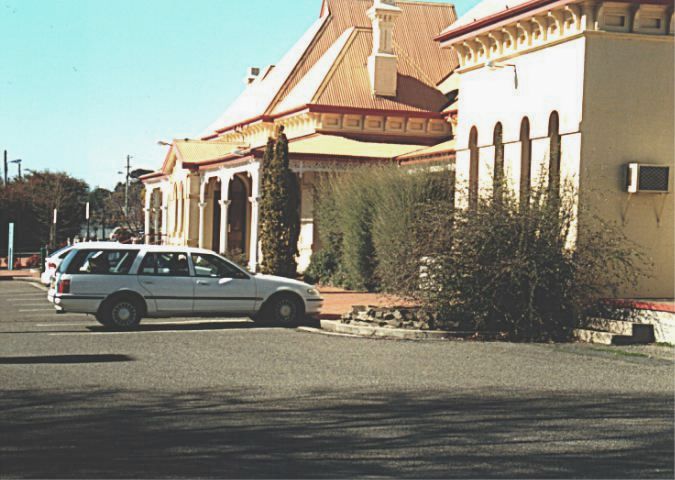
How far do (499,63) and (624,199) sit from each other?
15.5ft

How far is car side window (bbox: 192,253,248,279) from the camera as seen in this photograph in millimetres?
20641

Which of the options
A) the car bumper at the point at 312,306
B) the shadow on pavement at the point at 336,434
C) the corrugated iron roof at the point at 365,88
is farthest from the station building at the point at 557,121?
the shadow on pavement at the point at 336,434

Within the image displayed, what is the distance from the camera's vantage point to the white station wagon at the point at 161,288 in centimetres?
1980

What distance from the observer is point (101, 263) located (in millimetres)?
20125

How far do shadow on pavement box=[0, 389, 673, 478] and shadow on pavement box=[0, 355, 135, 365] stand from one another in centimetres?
290

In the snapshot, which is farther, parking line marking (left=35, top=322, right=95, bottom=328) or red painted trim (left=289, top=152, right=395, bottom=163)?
red painted trim (left=289, top=152, right=395, bottom=163)

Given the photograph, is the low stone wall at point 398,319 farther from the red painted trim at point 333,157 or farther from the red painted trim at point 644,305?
the red painted trim at point 333,157

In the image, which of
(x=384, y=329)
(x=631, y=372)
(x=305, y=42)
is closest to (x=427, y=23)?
(x=305, y=42)

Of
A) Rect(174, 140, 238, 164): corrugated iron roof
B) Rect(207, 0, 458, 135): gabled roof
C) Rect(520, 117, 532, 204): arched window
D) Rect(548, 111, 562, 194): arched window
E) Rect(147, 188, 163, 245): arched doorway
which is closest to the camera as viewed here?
Rect(548, 111, 562, 194): arched window

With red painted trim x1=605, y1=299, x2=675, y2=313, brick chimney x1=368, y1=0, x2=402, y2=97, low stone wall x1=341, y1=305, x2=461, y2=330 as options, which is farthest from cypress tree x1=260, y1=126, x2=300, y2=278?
red painted trim x1=605, y1=299, x2=675, y2=313

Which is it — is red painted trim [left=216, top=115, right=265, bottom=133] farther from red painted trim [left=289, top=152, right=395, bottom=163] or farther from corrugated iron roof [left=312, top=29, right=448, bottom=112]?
red painted trim [left=289, top=152, right=395, bottom=163]

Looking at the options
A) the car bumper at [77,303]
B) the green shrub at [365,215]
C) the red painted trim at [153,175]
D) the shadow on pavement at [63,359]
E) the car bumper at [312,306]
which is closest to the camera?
the shadow on pavement at [63,359]

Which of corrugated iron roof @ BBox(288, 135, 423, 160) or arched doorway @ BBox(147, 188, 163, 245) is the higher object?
corrugated iron roof @ BBox(288, 135, 423, 160)

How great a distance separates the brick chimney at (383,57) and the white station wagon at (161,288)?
74.4 feet
